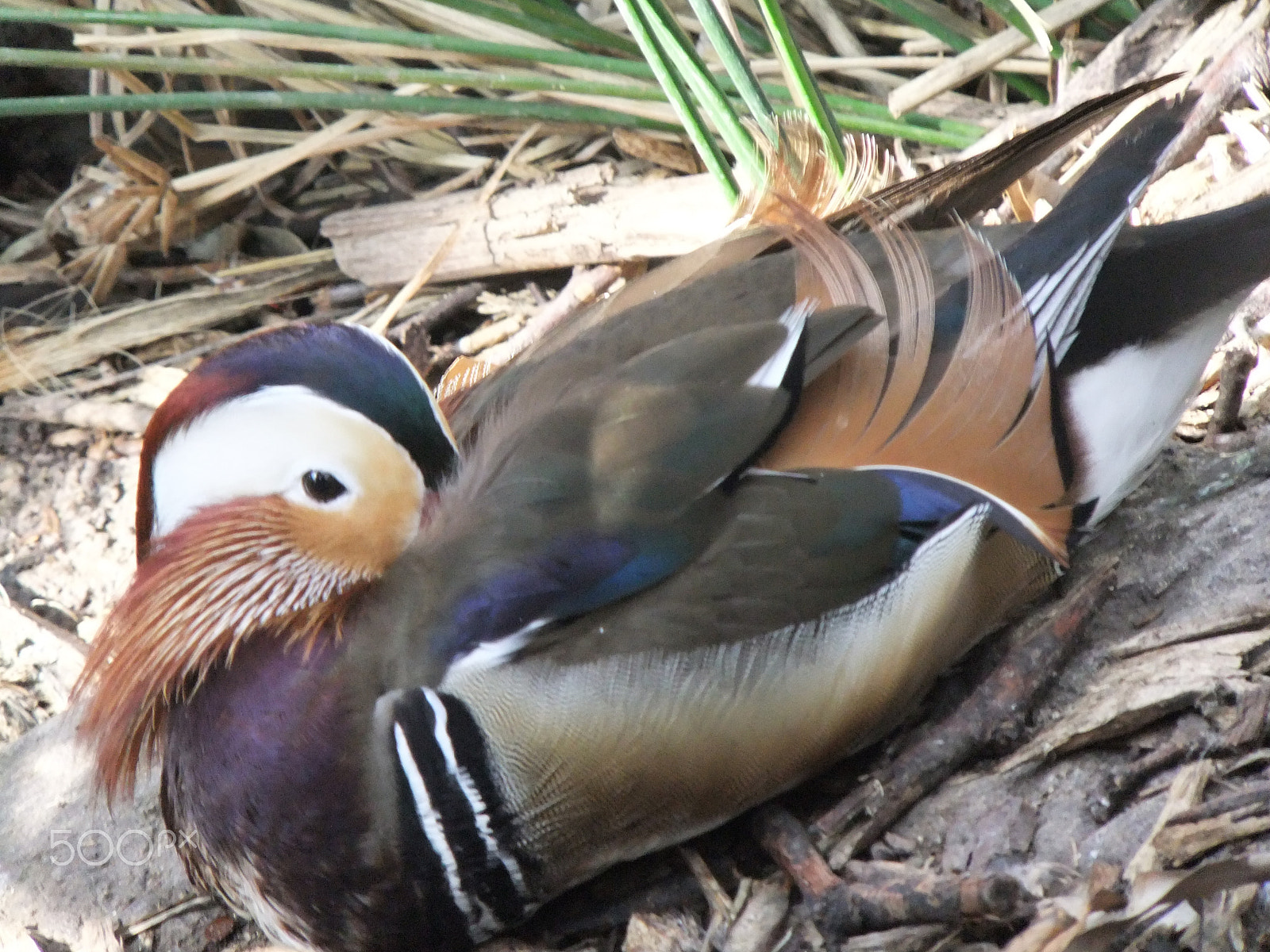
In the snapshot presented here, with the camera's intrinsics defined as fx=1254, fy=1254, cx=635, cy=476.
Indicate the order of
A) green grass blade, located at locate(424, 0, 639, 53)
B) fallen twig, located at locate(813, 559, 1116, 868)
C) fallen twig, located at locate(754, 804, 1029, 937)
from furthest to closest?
green grass blade, located at locate(424, 0, 639, 53)
fallen twig, located at locate(813, 559, 1116, 868)
fallen twig, located at locate(754, 804, 1029, 937)

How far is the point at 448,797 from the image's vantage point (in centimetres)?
147

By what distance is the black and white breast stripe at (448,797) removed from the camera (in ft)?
4.78

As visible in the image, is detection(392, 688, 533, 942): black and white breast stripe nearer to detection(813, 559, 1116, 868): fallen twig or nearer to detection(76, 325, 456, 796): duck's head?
detection(76, 325, 456, 796): duck's head

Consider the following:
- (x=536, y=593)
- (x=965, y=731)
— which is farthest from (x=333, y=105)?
(x=965, y=731)

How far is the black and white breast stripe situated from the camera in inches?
57.4

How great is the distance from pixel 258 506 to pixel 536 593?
36 cm

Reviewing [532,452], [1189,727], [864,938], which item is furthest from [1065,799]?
[532,452]

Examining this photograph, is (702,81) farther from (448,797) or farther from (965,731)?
(448,797)

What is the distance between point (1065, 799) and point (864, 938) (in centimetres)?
31

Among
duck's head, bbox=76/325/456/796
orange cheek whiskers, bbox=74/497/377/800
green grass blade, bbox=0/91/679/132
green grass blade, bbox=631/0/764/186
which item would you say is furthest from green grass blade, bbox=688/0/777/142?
orange cheek whiskers, bbox=74/497/377/800

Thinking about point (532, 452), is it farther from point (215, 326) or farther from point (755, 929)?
point (215, 326)

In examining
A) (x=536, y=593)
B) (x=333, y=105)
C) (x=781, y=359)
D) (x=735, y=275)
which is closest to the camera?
(x=536, y=593)

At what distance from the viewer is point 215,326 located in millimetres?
2881

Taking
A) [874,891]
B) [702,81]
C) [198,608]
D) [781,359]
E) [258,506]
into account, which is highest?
[702,81]
